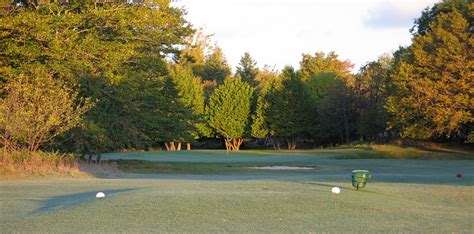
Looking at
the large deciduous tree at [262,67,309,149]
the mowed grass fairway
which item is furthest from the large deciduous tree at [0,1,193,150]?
the large deciduous tree at [262,67,309,149]

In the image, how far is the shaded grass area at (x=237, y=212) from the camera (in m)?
10.7

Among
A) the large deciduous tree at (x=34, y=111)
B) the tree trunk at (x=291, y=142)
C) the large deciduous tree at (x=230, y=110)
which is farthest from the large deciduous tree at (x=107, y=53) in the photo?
the tree trunk at (x=291, y=142)

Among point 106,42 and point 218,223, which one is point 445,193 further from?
point 106,42

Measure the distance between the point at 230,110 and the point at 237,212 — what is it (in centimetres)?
6052

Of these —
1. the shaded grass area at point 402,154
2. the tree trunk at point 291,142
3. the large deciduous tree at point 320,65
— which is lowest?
the shaded grass area at point 402,154

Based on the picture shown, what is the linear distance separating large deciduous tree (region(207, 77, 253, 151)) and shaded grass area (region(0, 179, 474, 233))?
185ft

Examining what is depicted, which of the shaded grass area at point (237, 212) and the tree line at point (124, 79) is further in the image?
the tree line at point (124, 79)

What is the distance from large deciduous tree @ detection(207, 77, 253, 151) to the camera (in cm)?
7262

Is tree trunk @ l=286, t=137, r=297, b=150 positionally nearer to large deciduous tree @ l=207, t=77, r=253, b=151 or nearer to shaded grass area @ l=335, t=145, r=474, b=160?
large deciduous tree @ l=207, t=77, r=253, b=151

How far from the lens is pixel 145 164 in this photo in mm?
35281

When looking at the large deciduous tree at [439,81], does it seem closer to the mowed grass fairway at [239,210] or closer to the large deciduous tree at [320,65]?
the mowed grass fairway at [239,210]

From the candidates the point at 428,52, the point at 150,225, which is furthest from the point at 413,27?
the point at 150,225

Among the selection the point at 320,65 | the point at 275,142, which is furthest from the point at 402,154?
the point at 320,65

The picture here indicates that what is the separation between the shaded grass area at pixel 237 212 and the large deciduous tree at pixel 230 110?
185ft
